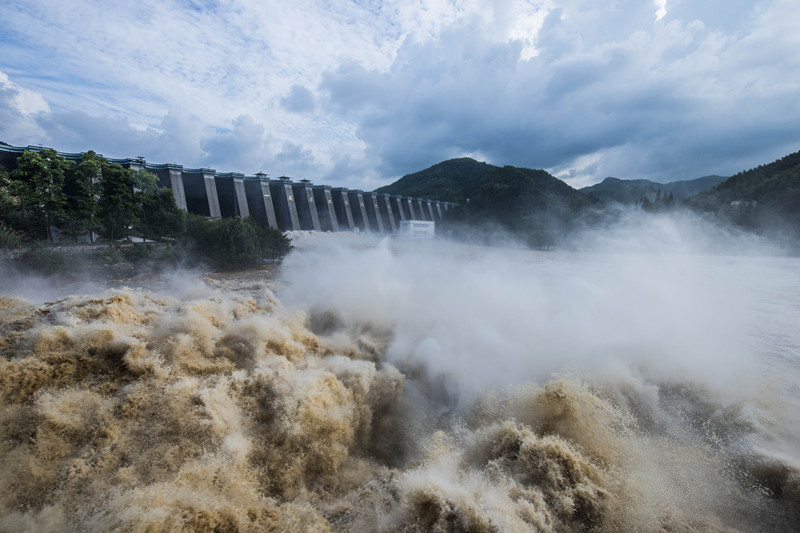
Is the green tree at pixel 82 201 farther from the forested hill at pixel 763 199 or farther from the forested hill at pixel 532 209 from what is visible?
the forested hill at pixel 763 199

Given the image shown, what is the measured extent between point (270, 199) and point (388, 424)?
3894 centimetres

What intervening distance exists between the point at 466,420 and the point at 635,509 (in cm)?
257

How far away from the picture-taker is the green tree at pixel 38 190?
687 inches

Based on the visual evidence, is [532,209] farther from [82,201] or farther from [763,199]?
[82,201]

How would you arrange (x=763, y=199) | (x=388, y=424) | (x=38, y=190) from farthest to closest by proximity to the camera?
(x=763, y=199) < (x=38, y=190) < (x=388, y=424)

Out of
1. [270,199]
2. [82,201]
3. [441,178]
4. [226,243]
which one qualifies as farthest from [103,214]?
[441,178]

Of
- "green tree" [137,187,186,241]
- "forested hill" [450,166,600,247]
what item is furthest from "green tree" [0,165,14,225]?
"forested hill" [450,166,600,247]

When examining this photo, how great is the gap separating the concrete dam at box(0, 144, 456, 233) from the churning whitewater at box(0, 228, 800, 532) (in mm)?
29616

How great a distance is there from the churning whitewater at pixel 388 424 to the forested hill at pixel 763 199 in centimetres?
3406

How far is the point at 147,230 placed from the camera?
71.8 ft

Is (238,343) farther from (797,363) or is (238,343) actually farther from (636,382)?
(797,363)

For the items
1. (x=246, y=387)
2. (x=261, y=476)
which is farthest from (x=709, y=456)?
(x=246, y=387)

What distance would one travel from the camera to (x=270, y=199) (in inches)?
1578

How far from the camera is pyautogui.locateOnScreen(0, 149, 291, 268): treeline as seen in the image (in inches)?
693
